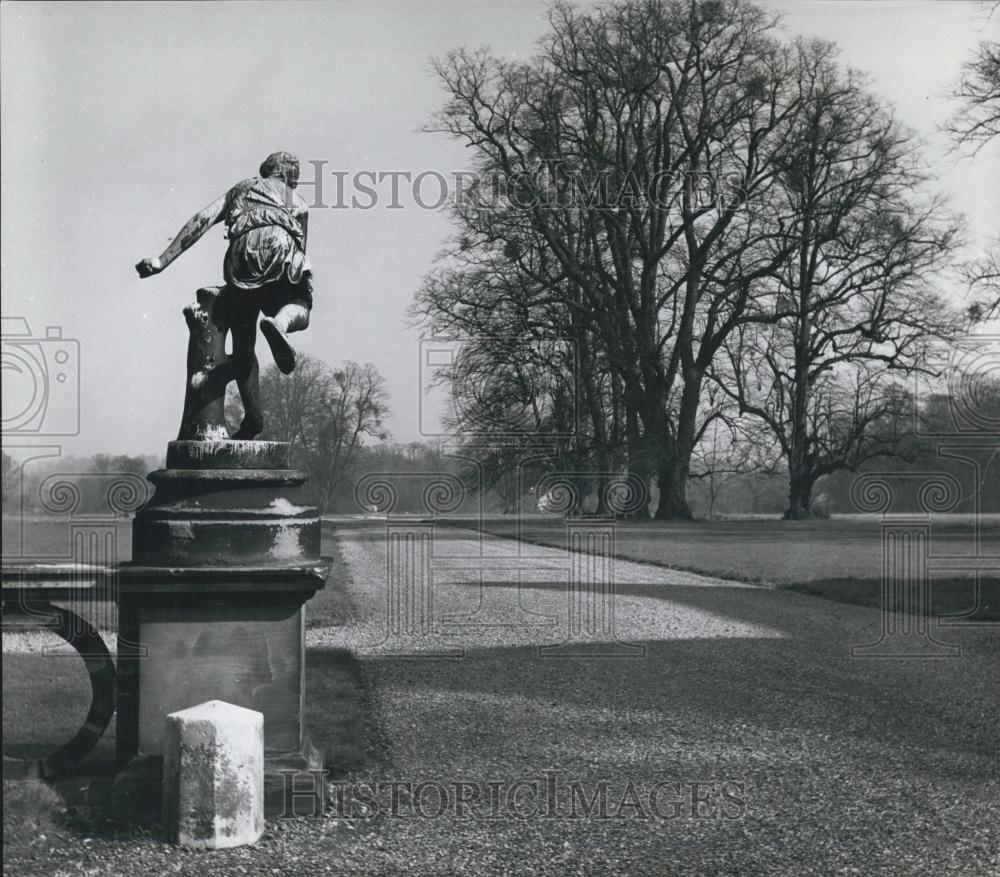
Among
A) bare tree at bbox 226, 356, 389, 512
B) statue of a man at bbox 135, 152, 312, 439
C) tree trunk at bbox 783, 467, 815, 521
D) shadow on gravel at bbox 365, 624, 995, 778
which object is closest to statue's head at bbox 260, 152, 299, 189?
statue of a man at bbox 135, 152, 312, 439

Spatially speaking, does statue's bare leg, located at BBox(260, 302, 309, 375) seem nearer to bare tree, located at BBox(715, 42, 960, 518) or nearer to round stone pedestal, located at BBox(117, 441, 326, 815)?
round stone pedestal, located at BBox(117, 441, 326, 815)

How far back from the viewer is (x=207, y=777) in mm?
4102

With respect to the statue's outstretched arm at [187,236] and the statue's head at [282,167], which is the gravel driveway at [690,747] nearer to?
the statue's outstretched arm at [187,236]

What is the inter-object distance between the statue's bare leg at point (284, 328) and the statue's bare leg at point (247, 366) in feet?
0.62

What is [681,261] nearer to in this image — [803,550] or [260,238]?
[803,550]

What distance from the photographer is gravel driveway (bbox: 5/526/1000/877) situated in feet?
13.4

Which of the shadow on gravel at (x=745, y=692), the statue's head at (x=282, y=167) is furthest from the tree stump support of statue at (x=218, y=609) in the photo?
the shadow on gravel at (x=745, y=692)

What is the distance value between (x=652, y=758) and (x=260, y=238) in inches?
125

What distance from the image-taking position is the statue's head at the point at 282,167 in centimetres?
494

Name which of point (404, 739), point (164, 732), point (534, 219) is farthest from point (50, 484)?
point (534, 219)

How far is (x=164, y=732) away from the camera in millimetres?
4375

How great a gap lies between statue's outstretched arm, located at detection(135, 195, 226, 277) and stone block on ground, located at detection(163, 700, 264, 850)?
1811mm

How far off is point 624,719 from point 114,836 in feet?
10.6

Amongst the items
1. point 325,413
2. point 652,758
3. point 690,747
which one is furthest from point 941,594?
point 325,413
